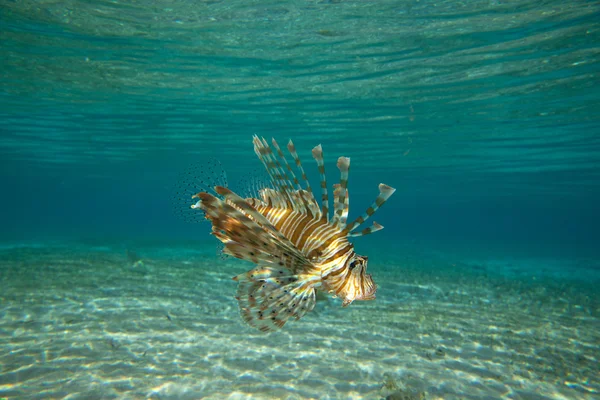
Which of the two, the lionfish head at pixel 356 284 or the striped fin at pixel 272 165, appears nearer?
the lionfish head at pixel 356 284

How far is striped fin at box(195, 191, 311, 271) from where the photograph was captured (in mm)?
2197

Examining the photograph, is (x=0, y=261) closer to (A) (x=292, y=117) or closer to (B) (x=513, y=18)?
(A) (x=292, y=117)

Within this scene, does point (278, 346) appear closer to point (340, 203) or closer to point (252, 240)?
point (340, 203)

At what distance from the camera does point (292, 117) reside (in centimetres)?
1989

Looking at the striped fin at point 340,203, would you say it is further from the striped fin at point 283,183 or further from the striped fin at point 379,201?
the striped fin at point 283,183

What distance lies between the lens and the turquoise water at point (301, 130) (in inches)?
220

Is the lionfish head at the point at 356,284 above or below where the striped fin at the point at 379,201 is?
below

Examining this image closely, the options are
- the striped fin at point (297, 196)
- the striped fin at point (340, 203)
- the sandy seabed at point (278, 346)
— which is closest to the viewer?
the striped fin at point (340, 203)

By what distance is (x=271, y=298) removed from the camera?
8.51 ft

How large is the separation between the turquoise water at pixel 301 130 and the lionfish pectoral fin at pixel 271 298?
88.5 inches

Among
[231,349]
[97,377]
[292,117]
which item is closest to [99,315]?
[97,377]

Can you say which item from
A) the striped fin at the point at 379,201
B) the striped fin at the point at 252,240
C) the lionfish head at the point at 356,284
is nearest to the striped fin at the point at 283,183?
the striped fin at the point at 379,201

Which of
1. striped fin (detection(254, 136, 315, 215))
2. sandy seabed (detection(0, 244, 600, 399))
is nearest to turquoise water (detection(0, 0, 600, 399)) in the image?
sandy seabed (detection(0, 244, 600, 399))

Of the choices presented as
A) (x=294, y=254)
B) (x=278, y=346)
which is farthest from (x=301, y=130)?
(x=294, y=254)
